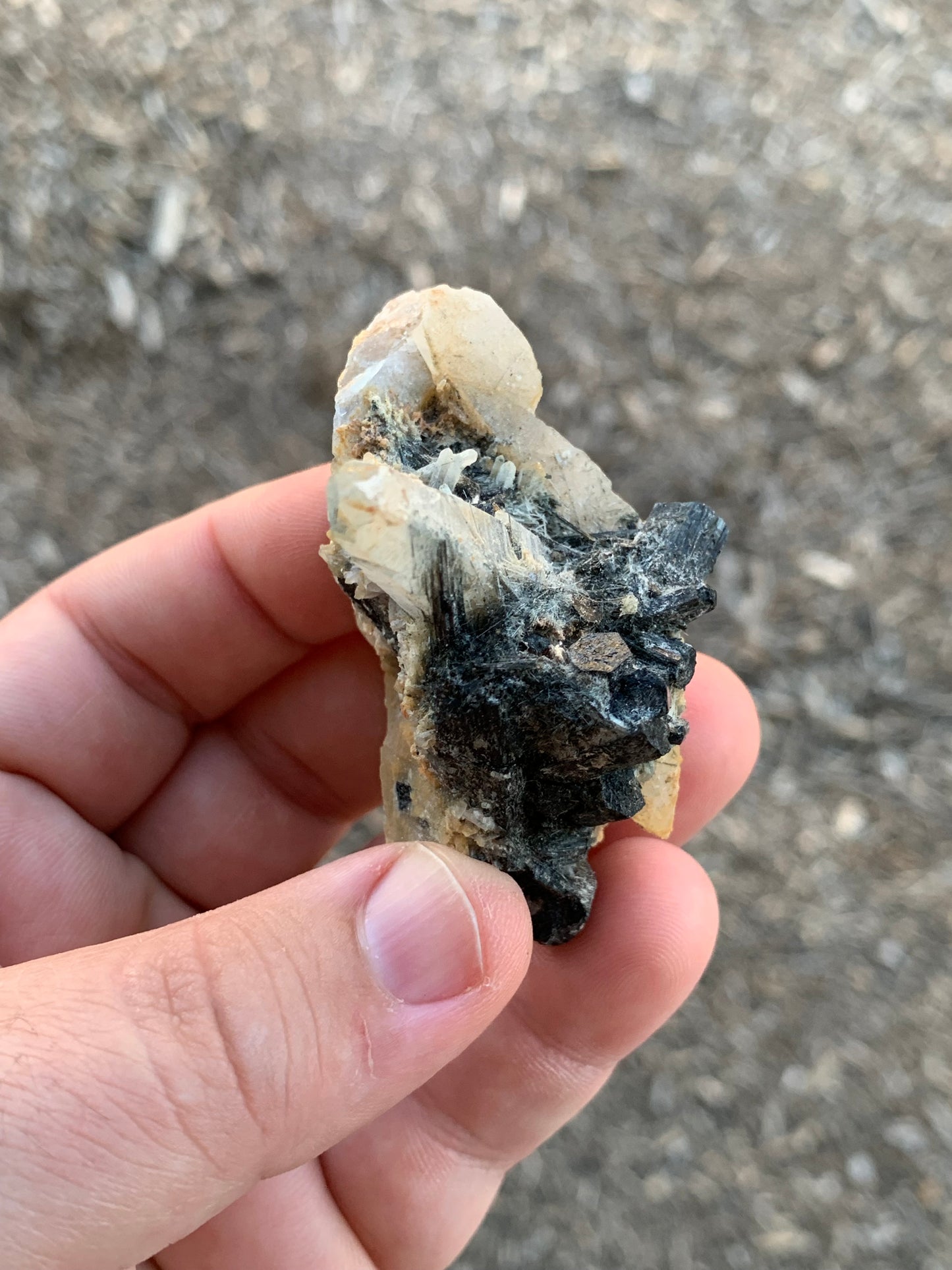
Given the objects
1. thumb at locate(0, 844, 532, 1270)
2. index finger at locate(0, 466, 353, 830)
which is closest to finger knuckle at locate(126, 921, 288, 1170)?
thumb at locate(0, 844, 532, 1270)

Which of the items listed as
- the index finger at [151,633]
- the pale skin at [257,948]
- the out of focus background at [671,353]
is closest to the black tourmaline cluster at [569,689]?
the pale skin at [257,948]

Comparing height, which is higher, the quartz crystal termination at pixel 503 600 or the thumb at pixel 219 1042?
the quartz crystal termination at pixel 503 600

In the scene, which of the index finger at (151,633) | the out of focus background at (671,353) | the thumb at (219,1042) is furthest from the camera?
the out of focus background at (671,353)

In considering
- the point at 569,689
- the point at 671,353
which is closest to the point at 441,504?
the point at 569,689

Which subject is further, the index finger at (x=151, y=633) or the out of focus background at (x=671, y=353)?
the out of focus background at (x=671, y=353)

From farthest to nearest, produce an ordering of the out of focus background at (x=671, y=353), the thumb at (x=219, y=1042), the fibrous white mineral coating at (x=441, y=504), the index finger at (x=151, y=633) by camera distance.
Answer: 1. the out of focus background at (x=671, y=353)
2. the index finger at (x=151, y=633)
3. the fibrous white mineral coating at (x=441, y=504)
4. the thumb at (x=219, y=1042)

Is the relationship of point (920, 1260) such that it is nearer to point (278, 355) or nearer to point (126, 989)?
point (126, 989)

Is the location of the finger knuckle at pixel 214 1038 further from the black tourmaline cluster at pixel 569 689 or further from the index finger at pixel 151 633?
the index finger at pixel 151 633
